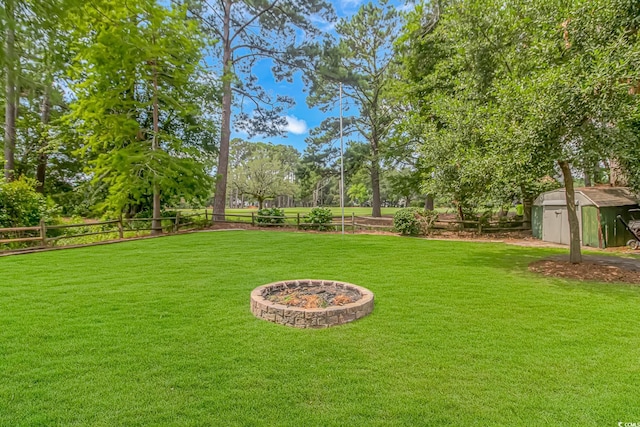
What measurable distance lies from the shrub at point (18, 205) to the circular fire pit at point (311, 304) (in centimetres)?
966

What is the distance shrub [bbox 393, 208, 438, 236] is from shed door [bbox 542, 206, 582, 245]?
388 cm

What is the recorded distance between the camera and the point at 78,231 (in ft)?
40.3

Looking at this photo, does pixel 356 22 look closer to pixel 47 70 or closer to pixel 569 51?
pixel 569 51

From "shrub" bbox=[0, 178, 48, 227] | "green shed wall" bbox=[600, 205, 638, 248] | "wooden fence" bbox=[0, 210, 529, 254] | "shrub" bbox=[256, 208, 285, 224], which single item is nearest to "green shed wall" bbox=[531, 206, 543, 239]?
"wooden fence" bbox=[0, 210, 529, 254]

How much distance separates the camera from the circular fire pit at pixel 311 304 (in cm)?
375

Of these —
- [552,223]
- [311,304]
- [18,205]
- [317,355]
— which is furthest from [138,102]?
[552,223]

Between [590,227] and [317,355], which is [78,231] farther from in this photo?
[590,227]

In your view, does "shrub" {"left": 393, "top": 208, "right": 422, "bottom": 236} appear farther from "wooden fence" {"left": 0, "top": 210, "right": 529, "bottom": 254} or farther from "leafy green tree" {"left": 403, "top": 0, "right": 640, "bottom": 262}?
"leafy green tree" {"left": 403, "top": 0, "right": 640, "bottom": 262}

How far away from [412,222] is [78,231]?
1353 cm

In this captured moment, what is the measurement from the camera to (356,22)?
18828 millimetres

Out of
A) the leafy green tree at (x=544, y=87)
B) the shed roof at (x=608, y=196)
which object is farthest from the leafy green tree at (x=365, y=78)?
the leafy green tree at (x=544, y=87)

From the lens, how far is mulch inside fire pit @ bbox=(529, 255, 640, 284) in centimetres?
588

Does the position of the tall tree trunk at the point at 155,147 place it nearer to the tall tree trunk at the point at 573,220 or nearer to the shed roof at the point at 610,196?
the tall tree trunk at the point at 573,220

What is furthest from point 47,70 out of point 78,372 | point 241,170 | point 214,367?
point 241,170
